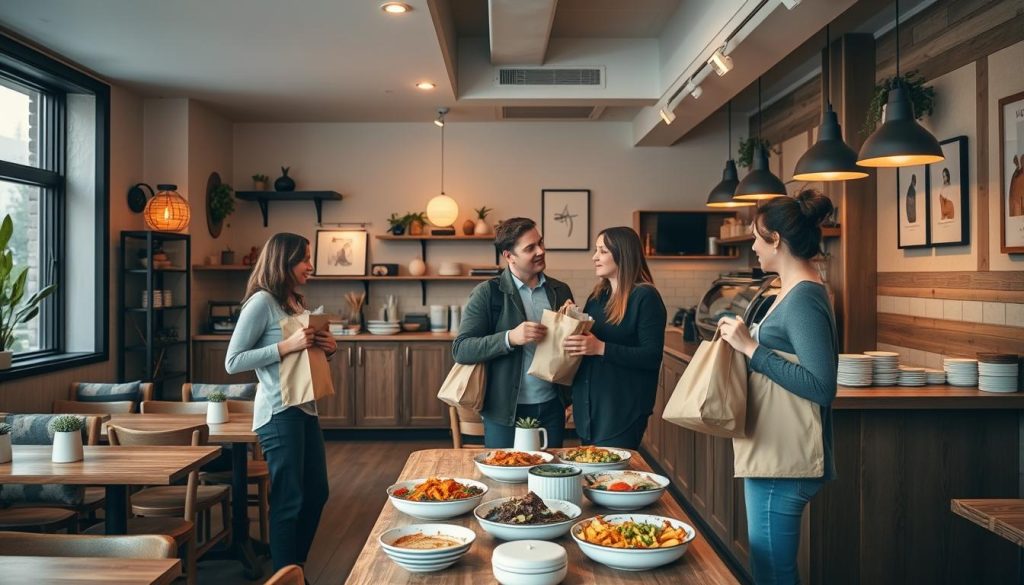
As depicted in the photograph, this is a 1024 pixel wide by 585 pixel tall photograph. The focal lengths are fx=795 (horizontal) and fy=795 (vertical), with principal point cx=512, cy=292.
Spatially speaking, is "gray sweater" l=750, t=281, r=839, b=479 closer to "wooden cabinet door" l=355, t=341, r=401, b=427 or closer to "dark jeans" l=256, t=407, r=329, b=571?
"dark jeans" l=256, t=407, r=329, b=571

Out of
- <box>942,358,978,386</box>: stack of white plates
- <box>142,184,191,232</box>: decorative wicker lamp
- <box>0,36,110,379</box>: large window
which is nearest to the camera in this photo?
<box>942,358,978,386</box>: stack of white plates

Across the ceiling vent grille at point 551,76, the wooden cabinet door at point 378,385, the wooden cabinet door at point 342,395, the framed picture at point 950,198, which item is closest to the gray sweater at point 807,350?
the framed picture at point 950,198

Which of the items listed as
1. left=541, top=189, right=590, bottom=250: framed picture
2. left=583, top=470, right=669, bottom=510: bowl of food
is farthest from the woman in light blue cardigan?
left=541, top=189, right=590, bottom=250: framed picture

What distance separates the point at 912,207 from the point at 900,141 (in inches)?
54.7

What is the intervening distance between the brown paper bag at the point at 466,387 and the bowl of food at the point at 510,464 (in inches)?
20.4

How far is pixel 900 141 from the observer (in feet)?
10.8

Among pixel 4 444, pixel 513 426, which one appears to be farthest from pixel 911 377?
pixel 4 444

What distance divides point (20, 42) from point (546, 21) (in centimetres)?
Result: 312

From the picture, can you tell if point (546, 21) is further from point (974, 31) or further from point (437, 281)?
point (437, 281)

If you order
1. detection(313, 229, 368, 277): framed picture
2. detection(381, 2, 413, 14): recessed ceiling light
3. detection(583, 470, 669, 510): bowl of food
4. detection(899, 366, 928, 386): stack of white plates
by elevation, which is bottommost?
detection(583, 470, 669, 510): bowl of food

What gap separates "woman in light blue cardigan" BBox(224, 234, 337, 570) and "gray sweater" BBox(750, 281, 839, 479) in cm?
174

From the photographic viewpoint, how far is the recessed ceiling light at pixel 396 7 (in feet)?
13.5

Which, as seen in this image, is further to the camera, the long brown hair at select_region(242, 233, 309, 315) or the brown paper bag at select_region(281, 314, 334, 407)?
the long brown hair at select_region(242, 233, 309, 315)

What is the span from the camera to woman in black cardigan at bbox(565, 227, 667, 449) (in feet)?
9.77
